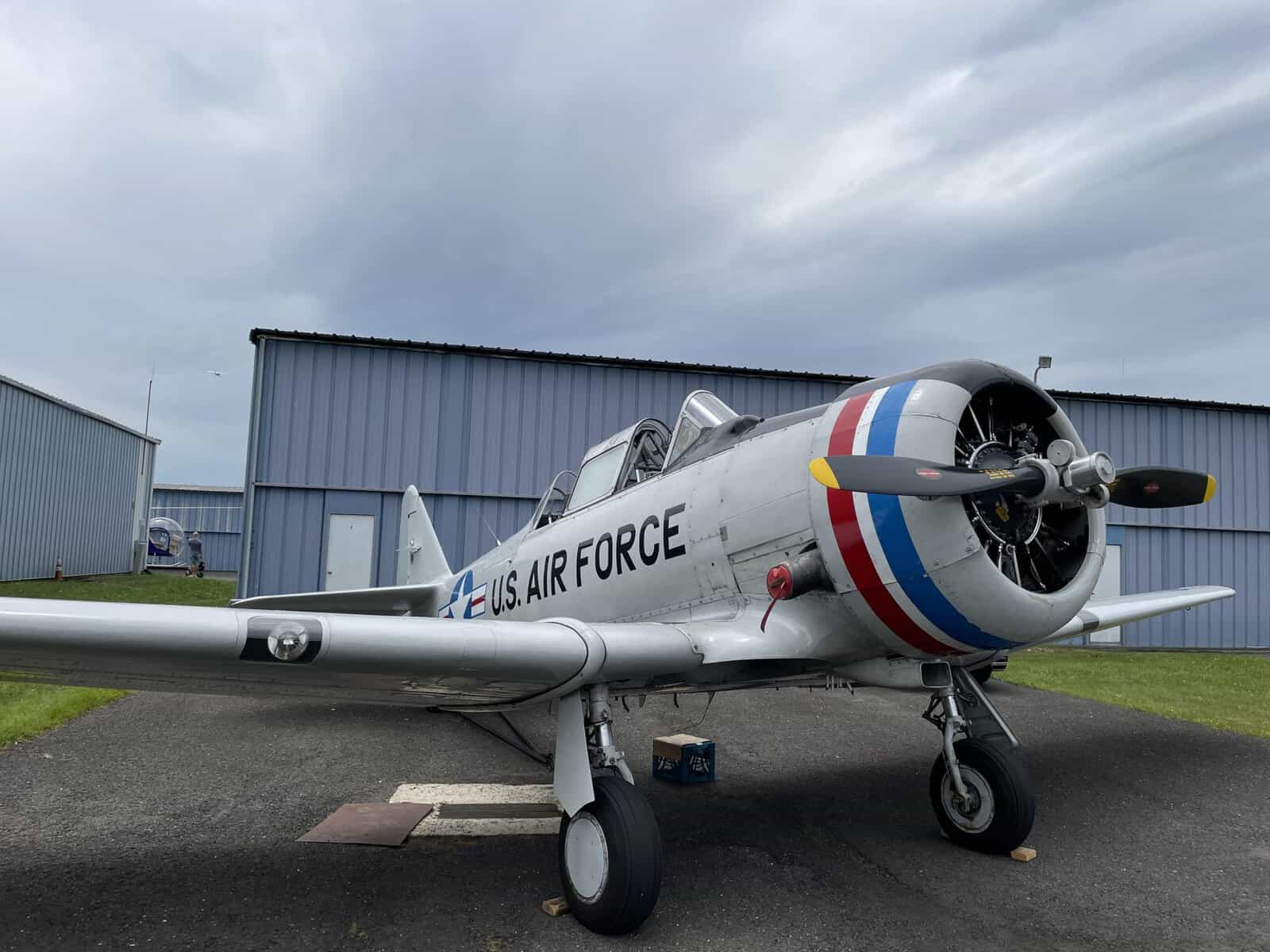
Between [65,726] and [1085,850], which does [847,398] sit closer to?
[1085,850]

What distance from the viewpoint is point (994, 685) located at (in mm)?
10984

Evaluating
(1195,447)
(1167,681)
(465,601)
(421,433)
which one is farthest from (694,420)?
(1195,447)

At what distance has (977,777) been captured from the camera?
4637 millimetres

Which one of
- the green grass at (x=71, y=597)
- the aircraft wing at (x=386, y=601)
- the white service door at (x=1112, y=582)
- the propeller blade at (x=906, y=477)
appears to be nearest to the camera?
the propeller blade at (x=906, y=477)

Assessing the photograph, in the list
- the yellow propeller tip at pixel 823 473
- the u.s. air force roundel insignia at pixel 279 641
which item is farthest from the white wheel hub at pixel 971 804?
the u.s. air force roundel insignia at pixel 279 641

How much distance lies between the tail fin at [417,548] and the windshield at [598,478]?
409cm

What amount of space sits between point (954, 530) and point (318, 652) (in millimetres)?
2759

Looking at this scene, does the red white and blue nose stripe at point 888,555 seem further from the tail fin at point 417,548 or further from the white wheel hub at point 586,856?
the tail fin at point 417,548

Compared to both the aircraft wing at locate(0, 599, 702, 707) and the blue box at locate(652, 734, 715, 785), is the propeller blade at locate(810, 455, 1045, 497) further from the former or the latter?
the blue box at locate(652, 734, 715, 785)

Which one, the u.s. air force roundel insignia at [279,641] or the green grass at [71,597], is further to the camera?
the green grass at [71,597]

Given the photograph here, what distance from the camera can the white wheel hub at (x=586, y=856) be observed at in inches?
142

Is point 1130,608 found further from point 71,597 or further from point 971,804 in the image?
point 71,597

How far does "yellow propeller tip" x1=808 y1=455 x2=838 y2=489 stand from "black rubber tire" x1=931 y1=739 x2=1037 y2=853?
6.94 ft

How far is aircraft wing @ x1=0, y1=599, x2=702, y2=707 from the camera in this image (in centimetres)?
316
